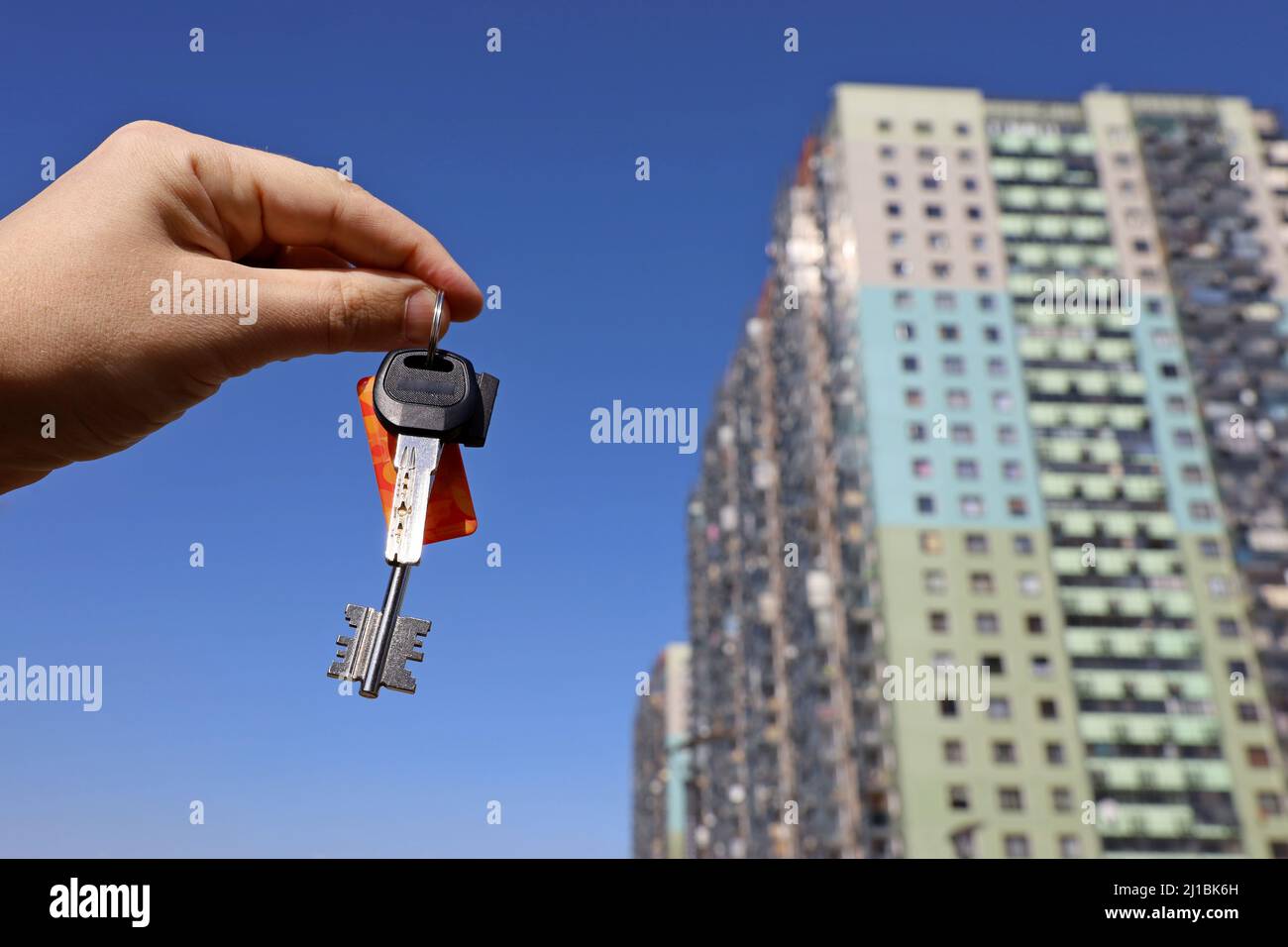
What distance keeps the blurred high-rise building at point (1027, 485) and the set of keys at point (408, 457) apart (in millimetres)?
57762

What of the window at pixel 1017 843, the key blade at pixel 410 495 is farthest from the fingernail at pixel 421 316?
the window at pixel 1017 843

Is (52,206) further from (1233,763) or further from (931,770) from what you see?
(1233,763)

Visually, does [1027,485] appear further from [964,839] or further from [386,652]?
[386,652]

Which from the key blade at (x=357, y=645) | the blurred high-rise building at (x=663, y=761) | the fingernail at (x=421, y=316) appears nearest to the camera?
the key blade at (x=357, y=645)

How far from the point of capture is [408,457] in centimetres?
208

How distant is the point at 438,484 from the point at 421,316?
42 cm

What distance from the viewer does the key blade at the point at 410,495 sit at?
1971mm

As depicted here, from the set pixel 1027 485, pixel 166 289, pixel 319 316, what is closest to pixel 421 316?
pixel 319 316

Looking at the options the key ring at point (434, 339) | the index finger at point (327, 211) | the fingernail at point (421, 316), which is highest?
the index finger at point (327, 211)

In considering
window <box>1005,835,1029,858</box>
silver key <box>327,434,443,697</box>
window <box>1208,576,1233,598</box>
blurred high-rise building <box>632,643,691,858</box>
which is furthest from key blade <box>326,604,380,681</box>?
blurred high-rise building <box>632,643,691,858</box>

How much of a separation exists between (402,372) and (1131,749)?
218 ft

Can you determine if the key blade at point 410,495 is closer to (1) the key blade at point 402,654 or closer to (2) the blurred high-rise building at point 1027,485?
(1) the key blade at point 402,654

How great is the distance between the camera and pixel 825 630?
220 feet

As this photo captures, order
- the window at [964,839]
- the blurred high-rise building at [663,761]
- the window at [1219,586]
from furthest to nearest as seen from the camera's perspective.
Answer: the blurred high-rise building at [663,761], the window at [1219,586], the window at [964,839]
